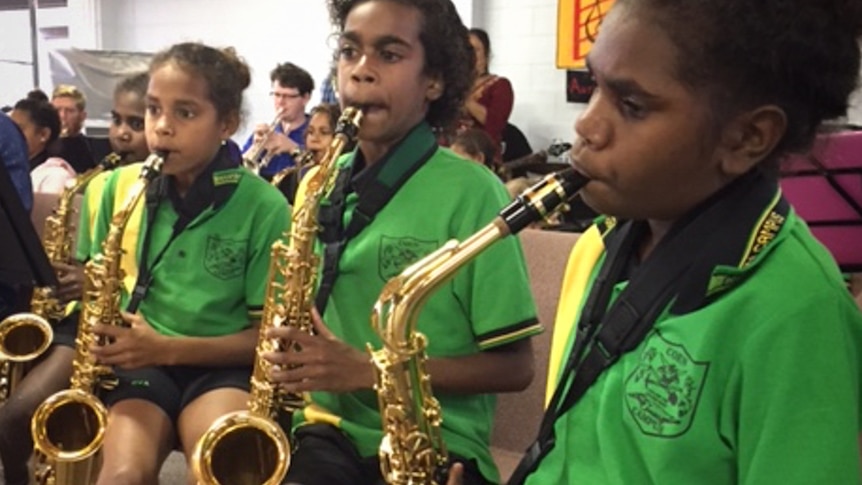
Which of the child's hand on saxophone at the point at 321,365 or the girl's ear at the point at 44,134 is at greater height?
the child's hand on saxophone at the point at 321,365

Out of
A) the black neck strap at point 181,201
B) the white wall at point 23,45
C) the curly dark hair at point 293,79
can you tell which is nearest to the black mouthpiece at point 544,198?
the black neck strap at point 181,201

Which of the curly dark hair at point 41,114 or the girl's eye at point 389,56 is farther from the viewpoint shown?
the curly dark hair at point 41,114

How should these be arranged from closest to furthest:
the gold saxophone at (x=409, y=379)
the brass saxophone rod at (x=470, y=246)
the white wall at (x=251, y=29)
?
1. the brass saxophone rod at (x=470, y=246)
2. the gold saxophone at (x=409, y=379)
3. the white wall at (x=251, y=29)

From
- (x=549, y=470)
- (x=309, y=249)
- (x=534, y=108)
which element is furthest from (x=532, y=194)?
(x=534, y=108)

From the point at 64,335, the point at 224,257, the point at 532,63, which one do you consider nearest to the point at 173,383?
the point at 224,257

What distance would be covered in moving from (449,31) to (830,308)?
1.18 meters

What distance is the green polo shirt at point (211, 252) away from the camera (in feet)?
7.39

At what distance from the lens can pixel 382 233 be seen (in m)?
1.87

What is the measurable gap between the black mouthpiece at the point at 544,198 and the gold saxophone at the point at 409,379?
13 centimetres

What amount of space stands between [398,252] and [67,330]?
4.34 feet

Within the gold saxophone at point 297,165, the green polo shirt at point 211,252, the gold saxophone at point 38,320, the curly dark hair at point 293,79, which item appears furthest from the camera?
the curly dark hair at point 293,79

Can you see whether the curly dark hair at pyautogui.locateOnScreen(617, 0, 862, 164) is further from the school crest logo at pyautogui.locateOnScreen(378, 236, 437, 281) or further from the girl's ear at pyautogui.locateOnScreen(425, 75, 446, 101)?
the girl's ear at pyautogui.locateOnScreen(425, 75, 446, 101)

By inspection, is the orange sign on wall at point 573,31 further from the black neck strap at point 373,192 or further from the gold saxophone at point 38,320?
the black neck strap at point 373,192

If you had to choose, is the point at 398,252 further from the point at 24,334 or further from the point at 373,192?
the point at 24,334
